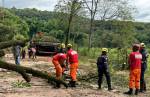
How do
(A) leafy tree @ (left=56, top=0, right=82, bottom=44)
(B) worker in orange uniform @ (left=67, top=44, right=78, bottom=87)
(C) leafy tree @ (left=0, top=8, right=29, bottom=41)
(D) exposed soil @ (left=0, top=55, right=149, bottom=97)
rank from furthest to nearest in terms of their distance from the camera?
(A) leafy tree @ (left=56, top=0, right=82, bottom=44), (B) worker in orange uniform @ (left=67, top=44, right=78, bottom=87), (D) exposed soil @ (left=0, top=55, right=149, bottom=97), (C) leafy tree @ (left=0, top=8, right=29, bottom=41)

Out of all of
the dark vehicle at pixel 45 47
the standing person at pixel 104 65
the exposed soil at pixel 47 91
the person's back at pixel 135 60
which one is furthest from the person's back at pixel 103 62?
the dark vehicle at pixel 45 47

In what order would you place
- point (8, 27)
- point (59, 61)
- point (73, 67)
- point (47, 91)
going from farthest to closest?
point (59, 61) → point (73, 67) → point (47, 91) → point (8, 27)

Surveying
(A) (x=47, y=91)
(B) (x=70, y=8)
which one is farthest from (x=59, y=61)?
(B) (x=70, y=8)

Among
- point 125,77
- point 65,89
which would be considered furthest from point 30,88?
point 125,77

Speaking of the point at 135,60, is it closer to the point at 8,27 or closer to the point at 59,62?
the point at 59,62

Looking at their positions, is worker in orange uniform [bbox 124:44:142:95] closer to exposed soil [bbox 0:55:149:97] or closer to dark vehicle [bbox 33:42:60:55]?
exposed soil [bbox 0:55:149:97]

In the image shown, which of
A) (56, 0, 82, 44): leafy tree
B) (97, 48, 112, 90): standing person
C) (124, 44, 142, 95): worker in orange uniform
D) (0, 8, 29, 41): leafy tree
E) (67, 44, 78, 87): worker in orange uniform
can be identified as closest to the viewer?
(0, 8, 29, 41): leafy tree

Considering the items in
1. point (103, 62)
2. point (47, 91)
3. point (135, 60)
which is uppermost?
point (135, 60)

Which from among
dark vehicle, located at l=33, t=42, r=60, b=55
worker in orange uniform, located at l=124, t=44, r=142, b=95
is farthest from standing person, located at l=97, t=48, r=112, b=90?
dark vehicle, located at l=33, t=42, r=60, b=55

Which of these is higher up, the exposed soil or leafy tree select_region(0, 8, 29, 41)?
leafy tree select_region(0, 8, 29, 41)

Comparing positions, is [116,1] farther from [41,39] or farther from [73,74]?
[73,74]

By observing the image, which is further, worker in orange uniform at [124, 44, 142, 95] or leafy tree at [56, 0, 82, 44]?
leafy tree at [56, 0, 82, 44]

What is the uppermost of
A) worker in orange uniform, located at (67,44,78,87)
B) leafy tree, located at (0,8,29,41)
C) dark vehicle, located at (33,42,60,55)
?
leafy tree, located at (0,8,29,41)

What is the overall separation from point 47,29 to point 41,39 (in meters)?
26.0
